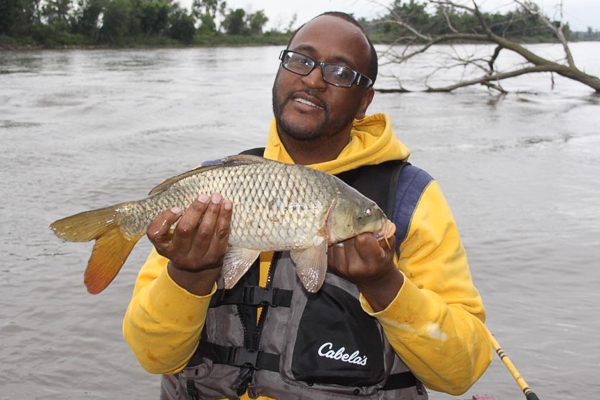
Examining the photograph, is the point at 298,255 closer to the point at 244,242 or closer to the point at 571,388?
the point at 244,242

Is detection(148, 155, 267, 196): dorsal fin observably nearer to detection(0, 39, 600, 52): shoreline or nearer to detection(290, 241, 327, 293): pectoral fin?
detection(290, 241, 327, 293): pectoral fin

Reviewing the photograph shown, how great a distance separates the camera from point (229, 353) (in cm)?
277

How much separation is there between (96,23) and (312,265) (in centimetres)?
7489

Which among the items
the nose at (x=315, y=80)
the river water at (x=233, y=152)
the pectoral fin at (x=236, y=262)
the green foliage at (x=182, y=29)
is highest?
the green foliage at (x=182, y=29)

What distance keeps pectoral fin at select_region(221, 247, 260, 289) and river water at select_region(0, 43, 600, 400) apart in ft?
7.74

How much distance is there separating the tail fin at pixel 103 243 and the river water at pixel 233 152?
215 cm

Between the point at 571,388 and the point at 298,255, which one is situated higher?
the point at 298,255

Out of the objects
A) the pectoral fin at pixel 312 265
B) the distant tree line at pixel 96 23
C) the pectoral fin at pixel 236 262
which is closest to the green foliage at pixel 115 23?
the distant tree line at pixel 96 23

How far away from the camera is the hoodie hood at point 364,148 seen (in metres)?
2.90

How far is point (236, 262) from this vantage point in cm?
248

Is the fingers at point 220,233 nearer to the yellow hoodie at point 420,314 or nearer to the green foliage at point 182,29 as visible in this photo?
the yellow hoodie at point 420,314

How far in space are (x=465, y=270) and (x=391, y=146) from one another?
0.60 meters

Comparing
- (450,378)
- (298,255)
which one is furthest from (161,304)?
(450,378)

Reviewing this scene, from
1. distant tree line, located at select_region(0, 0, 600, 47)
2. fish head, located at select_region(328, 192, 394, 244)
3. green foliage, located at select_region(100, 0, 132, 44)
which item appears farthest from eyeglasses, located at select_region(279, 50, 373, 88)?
green foliage, located at select_region(100, 0, 132, 44)
